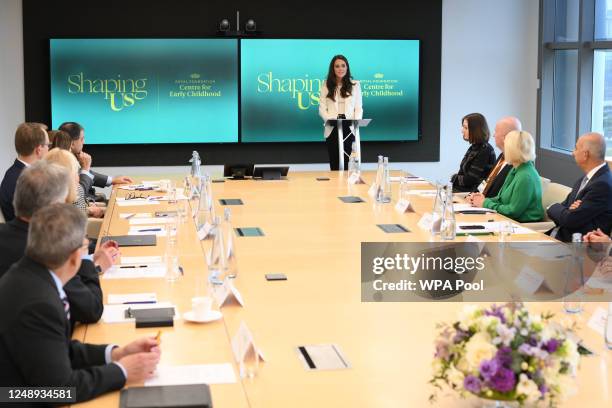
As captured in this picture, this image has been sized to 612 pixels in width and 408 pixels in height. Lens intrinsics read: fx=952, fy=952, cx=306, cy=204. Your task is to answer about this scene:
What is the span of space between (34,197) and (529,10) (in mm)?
9489

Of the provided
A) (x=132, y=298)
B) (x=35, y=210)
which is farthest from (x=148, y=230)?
(x=35, y=210)

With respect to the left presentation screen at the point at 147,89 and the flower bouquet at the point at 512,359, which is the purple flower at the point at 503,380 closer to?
the flower bouquet at the point at 512,359

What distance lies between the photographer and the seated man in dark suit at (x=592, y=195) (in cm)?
596

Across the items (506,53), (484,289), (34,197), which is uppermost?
(506,53)

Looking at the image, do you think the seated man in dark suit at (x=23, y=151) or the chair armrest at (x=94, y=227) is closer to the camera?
the seated man in dark suit at (x=23, y=151)

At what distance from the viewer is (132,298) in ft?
12.4

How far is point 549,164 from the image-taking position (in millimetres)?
11359

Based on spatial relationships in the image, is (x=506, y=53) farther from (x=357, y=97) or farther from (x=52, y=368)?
(x=52, y=368)

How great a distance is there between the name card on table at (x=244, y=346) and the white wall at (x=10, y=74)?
28.6 ft

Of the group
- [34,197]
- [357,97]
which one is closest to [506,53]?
[357,97]

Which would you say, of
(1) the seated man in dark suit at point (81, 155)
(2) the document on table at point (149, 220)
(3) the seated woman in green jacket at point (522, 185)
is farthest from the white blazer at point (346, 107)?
(2) the document on table at point (149, 220)

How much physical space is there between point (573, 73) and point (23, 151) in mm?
7175

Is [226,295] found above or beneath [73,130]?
beneath

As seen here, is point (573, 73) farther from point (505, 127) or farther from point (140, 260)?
point (140, 260)
